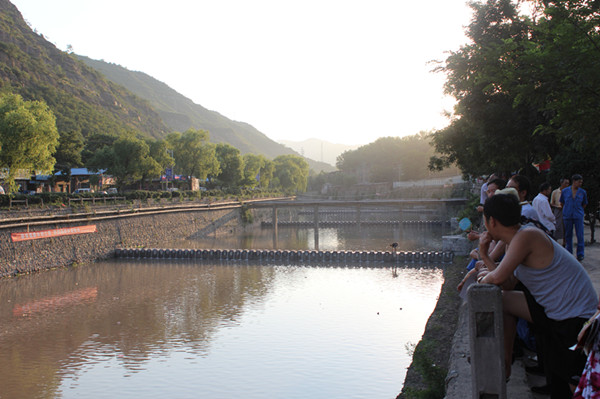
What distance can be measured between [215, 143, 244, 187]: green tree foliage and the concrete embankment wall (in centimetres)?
2427

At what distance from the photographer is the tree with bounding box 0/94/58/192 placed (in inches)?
1215

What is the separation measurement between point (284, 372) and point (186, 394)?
2.54 m

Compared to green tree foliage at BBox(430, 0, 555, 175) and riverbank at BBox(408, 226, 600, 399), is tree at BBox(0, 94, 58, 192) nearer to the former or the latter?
green tree foliage at BBox(430, 0, 555, 175)

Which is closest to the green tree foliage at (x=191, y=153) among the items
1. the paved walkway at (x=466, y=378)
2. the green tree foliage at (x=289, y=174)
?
the green tree foliage at (x=289, y=174)

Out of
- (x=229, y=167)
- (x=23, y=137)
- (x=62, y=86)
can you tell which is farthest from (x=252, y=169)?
(x=23, y=137)

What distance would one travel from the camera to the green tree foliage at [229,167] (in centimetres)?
7469

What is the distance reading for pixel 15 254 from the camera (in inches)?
1033

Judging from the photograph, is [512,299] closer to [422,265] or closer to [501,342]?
[501,342]

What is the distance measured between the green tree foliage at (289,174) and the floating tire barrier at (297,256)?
67401 mm

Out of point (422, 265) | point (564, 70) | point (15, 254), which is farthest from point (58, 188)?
point (564, 70)

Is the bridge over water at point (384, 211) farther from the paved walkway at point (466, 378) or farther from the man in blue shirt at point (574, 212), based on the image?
the paved walkway at point (466, 378)

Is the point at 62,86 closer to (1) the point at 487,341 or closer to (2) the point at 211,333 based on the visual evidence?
(2) the point at 211,333

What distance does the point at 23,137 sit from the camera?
31281 millimetres

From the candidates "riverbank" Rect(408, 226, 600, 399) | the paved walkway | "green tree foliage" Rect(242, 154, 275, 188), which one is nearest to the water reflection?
"riverbank" Rect(408, 226, 600, 399)
